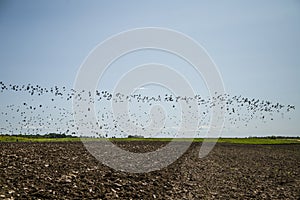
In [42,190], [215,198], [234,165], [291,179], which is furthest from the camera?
[234,165]

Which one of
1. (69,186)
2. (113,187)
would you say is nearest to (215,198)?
(113,187)

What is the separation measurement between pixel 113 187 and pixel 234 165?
12327 mm

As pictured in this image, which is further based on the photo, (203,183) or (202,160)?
(202,160)

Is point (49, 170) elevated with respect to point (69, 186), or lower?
elevated

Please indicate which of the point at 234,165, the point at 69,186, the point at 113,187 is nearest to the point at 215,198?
the point at 113,187

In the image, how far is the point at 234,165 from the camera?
23.3 m

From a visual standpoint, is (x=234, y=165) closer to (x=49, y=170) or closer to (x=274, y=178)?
(x=274, y=178)

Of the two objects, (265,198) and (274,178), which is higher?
(274,178)

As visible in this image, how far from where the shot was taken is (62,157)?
16.7 m

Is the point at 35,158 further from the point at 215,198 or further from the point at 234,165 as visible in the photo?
the point at 234,165

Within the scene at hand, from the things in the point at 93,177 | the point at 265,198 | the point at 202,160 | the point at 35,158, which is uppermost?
the point at 202,160

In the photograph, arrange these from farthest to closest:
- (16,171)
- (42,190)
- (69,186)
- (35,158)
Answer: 1. (35,158)
2. (16,171)
3. (69,186)
4. (42,190)

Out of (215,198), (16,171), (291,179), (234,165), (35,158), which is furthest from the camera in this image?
(234,165)

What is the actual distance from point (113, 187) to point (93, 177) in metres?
1.04
